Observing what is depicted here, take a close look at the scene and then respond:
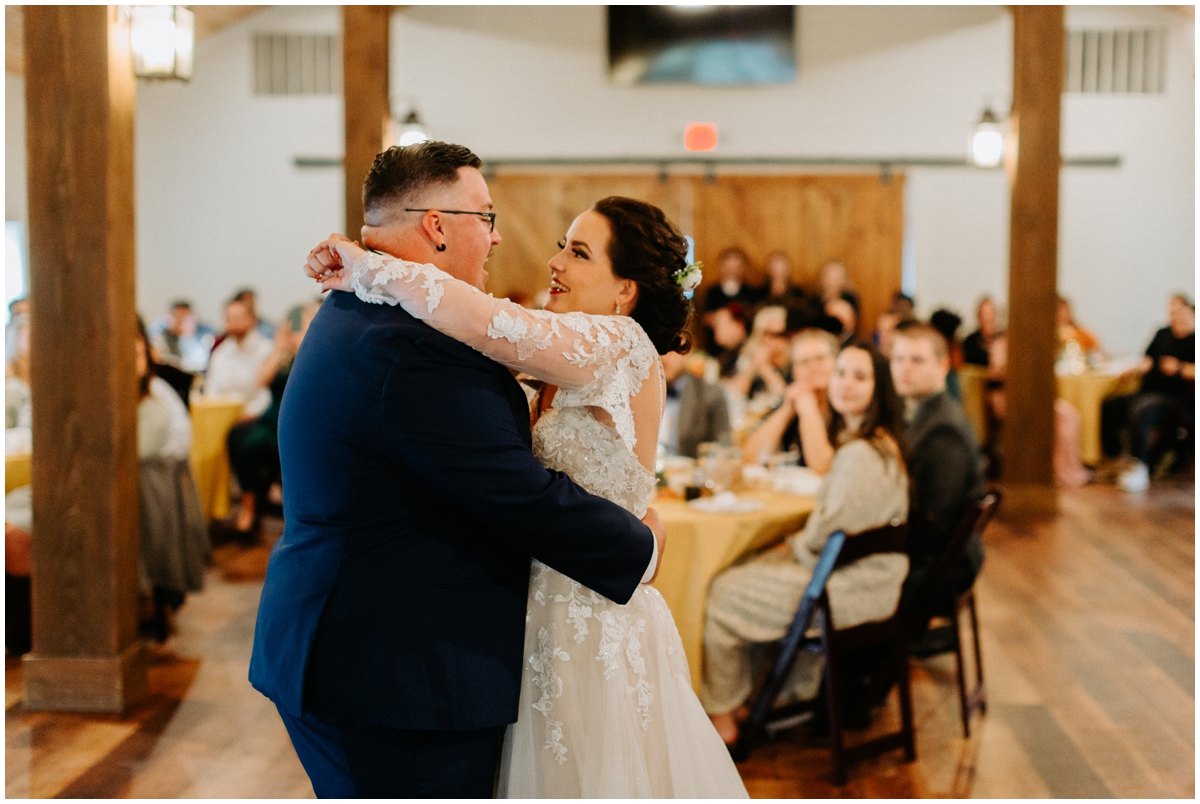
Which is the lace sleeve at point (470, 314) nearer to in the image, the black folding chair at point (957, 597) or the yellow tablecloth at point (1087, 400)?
the black folding chair at point (957, 597)

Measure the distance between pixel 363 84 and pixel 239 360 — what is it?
6.52 feet

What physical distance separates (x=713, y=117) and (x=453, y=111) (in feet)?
8.08

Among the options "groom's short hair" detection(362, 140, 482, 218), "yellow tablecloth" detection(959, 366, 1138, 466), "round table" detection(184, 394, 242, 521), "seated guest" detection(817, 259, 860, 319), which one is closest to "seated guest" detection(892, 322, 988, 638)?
"groom's short hair" detection(362, 140, 482, 218)

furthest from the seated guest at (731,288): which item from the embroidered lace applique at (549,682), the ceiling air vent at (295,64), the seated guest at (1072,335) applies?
the embroidered lace applique at (549,682)

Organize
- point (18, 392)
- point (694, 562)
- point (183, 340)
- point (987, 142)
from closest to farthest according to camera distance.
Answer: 1. point (694, 562)
2. point (18, 392)
3. point (987, 142)
4. point (183, 340)

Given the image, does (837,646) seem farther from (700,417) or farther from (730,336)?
(730,336)

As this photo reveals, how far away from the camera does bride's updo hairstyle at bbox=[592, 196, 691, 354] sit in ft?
6.26

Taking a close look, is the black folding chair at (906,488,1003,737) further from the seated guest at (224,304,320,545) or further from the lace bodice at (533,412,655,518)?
the seated guest at (224,304,320,545)

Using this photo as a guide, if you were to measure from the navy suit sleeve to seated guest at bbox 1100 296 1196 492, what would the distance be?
7397 millimetres

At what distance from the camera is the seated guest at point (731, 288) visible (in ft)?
32.7

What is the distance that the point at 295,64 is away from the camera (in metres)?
10.6

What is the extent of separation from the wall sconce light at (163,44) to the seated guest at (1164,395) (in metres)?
6.74

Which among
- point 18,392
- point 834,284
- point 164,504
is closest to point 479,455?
point 164,504

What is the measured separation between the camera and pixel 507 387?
1.57 m
